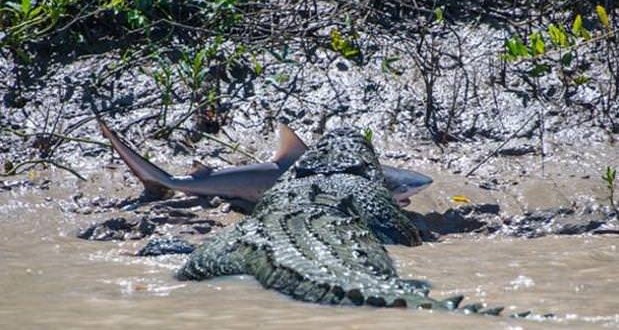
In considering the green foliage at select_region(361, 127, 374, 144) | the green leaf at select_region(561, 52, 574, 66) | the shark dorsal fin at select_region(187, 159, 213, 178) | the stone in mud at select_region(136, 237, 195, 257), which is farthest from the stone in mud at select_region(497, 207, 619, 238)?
the stone in mud at select_region(136, 237, 195, 257)

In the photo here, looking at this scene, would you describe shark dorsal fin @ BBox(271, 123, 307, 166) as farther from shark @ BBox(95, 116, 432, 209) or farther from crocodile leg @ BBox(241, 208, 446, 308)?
crocodile leg @ BBox(241, 208, 446, 308)

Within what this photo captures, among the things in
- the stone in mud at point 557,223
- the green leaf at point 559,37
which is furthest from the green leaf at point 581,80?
the stone in mud at point 557,223

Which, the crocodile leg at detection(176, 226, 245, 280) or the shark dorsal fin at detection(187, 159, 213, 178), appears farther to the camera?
the shark dorsal fin at detection(187, 159, 213, 178)

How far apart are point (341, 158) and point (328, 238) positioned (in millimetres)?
1534

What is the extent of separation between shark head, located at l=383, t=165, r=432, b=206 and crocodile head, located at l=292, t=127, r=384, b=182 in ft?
0.25

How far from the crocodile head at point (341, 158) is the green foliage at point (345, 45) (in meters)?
1.35

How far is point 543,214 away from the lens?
24.5 feet

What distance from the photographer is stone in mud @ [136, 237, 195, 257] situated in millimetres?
6664

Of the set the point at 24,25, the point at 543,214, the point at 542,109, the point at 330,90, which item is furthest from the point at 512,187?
the point at 24,25

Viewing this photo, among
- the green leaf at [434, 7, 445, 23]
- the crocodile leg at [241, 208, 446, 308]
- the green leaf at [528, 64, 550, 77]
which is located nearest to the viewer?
the crocodile leg at [241, 208, 446, 308]

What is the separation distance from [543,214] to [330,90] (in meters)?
1.83

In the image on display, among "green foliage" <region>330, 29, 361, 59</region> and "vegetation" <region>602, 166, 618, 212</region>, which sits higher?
"green foliage" <region>330, 29, 361, 59</region>

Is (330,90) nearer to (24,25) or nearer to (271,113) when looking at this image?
(271,113)

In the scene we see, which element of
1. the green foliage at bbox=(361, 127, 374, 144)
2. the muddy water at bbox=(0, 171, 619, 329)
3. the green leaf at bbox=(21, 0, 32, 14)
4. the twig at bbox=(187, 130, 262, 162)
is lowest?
the muddy water at bbox=(0, 171, 619, 329)
